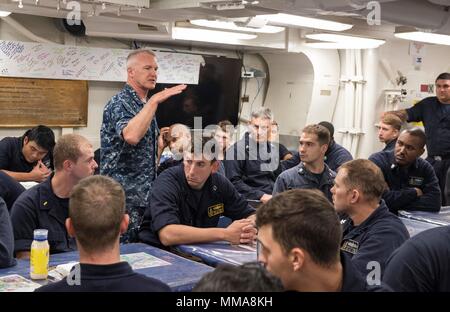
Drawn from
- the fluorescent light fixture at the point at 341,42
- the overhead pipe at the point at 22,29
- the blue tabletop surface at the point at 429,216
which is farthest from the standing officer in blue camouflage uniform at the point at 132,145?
the fluorescent light fixture at the point at 341,42

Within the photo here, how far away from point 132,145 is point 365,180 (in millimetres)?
1416

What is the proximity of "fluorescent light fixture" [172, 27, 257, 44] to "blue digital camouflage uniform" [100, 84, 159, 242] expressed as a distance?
3.02m

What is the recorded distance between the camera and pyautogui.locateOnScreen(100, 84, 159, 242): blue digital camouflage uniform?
3.45 metres

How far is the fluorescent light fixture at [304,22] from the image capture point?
5.18 metres

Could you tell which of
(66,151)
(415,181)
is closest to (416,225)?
(415,181)

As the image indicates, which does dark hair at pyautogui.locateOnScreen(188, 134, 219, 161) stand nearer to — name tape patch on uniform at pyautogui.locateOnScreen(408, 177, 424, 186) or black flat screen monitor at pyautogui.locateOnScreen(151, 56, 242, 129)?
name tape patch on uniform at pyautogui.locateOnScreen(408, 177, 424, 186)

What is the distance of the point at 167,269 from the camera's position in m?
2.63

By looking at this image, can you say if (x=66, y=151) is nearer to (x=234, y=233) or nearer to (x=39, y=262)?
(x=39, y=262)

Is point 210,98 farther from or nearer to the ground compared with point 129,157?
farther from the ground

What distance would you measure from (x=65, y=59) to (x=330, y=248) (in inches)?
196

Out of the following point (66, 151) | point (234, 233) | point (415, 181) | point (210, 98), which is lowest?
point (234, 233)
